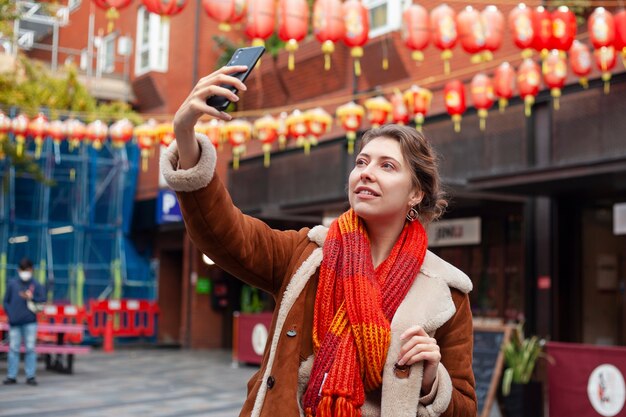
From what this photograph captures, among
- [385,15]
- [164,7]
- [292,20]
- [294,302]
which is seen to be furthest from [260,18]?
[294,302]

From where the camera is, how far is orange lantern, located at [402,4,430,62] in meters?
11.1

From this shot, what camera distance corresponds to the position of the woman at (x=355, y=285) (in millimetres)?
2400

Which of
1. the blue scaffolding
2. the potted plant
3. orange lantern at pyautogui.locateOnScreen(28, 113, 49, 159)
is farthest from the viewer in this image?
the blue scaffolding

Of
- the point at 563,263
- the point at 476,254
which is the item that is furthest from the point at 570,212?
the point at 476,254

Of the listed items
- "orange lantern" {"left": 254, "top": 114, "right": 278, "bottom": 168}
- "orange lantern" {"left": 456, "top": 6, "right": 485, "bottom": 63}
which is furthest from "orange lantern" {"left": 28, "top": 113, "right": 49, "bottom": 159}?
"orange lantern" {"left": 456, "top": 6, "right": 485, "bottom": 63}

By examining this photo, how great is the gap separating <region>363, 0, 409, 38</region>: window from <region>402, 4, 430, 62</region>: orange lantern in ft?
17.9

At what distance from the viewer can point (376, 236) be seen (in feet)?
8.99

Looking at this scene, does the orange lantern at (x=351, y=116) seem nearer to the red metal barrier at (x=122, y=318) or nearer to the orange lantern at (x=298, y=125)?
the orange lantern at (x=298, y=125)

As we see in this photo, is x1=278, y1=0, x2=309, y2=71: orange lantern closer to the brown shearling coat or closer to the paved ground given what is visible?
the paved ground

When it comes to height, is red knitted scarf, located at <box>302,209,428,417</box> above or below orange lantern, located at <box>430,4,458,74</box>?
below

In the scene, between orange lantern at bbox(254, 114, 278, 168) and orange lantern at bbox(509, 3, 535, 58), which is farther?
orange lantern at bbox(254, 114, 278, 168)

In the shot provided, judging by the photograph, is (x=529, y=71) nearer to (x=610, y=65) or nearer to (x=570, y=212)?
(x=610, y=65)

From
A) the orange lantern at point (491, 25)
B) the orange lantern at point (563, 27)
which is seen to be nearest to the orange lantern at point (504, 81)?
the orange lantern at point (491, 25)

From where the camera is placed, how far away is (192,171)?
2322 millimetres
